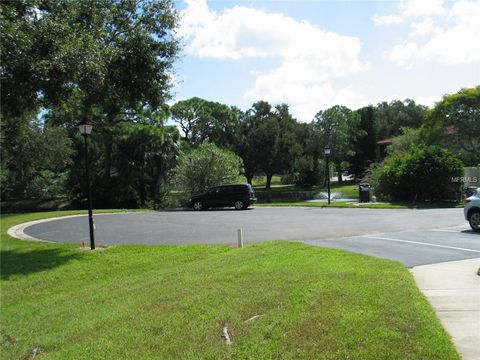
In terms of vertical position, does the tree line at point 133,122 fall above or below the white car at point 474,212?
above

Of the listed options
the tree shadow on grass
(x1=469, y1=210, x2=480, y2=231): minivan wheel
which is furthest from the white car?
the tree shadow on grass

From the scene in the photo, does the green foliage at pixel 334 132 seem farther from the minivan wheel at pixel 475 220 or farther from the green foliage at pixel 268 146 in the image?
the minivan wheel at pixel 475 220

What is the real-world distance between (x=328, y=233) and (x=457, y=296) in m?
9.03

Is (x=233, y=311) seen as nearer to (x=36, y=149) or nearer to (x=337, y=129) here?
(x=36, y=149)

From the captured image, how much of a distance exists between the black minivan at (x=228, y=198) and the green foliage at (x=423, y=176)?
8853 mm

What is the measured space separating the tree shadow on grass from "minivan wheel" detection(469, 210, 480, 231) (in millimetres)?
11557

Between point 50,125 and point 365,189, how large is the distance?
24.0 meters

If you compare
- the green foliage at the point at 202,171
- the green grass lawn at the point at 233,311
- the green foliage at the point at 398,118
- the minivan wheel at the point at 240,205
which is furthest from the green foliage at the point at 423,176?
the green foliage at the point at 398,118

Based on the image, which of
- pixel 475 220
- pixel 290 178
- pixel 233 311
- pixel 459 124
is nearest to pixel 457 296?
pixel 233 311

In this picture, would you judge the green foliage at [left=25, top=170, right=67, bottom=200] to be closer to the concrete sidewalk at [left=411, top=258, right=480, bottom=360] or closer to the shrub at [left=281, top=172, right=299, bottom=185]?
the shrub at [left=281, top=172, right=299, bottom=185]

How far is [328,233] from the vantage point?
51.9 feet

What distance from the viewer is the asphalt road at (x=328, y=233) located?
1155cm

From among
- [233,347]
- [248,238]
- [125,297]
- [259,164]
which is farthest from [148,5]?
[259,164]

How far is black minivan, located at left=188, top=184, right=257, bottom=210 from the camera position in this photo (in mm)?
30984
